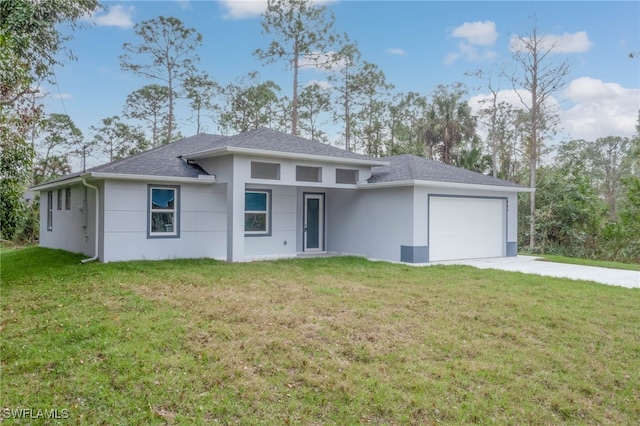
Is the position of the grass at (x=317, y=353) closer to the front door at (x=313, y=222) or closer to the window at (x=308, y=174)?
the window at (x=308, y=174)

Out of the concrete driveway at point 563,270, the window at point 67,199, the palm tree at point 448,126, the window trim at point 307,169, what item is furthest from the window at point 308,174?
the palm tree at point 448,126

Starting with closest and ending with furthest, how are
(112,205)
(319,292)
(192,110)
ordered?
(319,292) → (112,205) → (192,110)

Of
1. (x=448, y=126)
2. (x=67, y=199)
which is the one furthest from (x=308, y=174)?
(x=448, y=126)

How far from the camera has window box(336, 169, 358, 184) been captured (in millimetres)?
13188

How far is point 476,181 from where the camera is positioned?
536 inches

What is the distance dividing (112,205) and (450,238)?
934 cm

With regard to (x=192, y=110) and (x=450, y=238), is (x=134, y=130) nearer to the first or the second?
(x=192, y=110)

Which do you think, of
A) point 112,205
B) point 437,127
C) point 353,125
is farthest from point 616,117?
point 112,205

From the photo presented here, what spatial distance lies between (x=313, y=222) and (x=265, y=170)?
138 inches

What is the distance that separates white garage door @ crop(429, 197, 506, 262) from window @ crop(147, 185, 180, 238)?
7.07m

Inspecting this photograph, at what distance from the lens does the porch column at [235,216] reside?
36.5ft

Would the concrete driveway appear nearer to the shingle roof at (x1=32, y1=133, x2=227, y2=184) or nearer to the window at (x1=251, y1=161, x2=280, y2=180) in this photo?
the window at (x1=251, y1=161, x2=280, y2=180)

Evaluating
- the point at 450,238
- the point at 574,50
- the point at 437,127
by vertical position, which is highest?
the point at 574,50

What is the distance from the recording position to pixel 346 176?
43.8 feet
